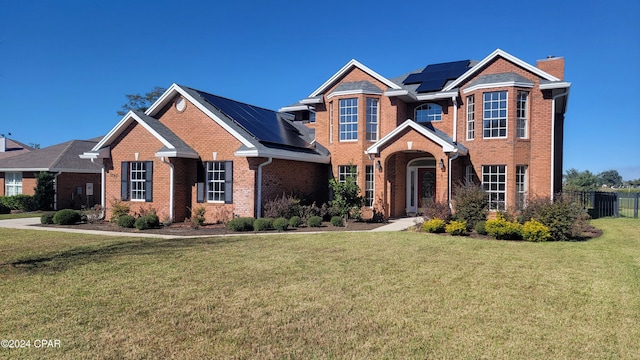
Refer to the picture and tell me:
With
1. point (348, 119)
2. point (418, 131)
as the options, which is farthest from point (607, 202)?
point (348, 119)

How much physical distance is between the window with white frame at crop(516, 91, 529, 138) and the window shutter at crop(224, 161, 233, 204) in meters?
12.8

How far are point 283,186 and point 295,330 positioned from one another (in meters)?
13.5

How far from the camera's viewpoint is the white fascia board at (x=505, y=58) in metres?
17.8

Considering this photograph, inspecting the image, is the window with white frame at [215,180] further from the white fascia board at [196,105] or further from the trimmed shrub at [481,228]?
the trimmed shrub at [481,228]

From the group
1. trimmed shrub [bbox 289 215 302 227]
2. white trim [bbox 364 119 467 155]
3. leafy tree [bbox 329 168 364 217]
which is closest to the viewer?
trimmed shrub [bbox 289 215 302 227]

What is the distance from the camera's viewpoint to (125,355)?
4.52 metres

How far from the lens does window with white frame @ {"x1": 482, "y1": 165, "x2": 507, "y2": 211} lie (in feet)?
59.4

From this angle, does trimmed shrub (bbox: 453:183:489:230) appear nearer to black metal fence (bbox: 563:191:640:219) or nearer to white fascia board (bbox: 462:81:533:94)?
white fascia board (bbox: 462:81:533:94)

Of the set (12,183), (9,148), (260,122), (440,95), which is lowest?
(12,183)

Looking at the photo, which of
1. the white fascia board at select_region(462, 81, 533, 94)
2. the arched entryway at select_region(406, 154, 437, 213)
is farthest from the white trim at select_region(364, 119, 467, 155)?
the white fascia board at select_region(462, 81, 533, 94)

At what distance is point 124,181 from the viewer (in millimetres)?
19281

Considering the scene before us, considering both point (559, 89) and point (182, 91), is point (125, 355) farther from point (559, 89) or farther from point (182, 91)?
point (559, 89)

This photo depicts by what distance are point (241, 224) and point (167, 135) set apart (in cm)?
600

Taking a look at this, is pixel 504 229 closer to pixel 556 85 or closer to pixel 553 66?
pixel 556 85
